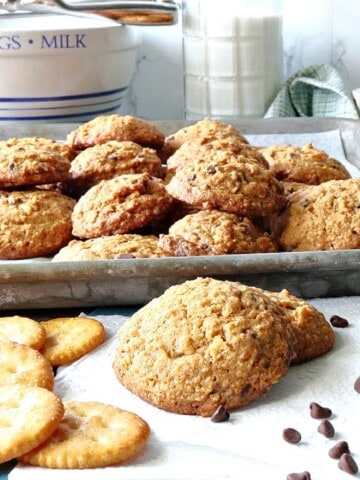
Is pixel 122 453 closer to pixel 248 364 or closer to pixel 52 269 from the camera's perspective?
pixel 248 364

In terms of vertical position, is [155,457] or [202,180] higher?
[202,180]

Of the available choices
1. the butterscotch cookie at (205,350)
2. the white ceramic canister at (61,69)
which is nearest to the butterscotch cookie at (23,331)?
the butterscotch cookie at (205,350)

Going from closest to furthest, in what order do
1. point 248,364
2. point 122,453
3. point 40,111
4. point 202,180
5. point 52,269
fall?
point 122,453 < point 248,364 < point 52,269 < point 202,180 < point 40,111

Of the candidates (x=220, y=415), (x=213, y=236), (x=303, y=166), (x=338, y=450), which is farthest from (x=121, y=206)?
(x=338, y=450)

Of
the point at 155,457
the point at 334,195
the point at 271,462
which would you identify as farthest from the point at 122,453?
Result: the point at 334,195

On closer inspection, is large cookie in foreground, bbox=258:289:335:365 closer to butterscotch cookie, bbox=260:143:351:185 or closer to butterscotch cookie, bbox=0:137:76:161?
butterscotch cookie, bbox=260:143:351:185

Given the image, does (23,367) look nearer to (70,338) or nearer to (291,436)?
(70,338)
